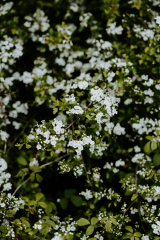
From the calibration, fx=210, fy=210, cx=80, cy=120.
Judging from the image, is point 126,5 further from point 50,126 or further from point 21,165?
point 21,165

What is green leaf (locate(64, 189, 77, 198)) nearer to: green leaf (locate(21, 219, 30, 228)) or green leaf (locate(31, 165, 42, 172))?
green leaf (locate(31, 165, 42, 172))

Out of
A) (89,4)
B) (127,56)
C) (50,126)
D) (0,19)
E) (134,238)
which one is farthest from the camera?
(89,4)

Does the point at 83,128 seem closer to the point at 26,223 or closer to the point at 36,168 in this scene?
the point at 36,168

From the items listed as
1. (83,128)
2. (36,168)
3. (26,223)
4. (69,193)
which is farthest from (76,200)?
(83,128)

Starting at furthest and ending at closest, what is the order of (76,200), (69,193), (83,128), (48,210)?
1. (69,193)
2. (76,200)
3. (48,210)
4. (83,128)

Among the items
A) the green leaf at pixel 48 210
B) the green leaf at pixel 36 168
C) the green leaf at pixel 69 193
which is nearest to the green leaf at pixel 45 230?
the green leaf at pixel 48 210

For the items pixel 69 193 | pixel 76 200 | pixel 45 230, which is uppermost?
pixel 69 193

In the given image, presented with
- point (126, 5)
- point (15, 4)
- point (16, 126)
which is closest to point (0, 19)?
point (15, 4)

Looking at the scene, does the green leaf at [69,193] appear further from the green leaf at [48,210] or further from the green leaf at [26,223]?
the green leaf at [26,223]
